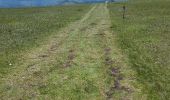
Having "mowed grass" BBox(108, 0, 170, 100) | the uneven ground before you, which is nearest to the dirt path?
the uneven ground

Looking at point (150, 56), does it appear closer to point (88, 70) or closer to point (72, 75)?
point (88, 70)

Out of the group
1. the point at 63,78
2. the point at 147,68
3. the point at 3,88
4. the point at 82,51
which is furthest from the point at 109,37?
the point at 3,88

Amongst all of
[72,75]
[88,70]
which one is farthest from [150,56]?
[72,75]

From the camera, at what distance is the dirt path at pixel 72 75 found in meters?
16.8

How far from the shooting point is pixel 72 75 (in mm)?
19891

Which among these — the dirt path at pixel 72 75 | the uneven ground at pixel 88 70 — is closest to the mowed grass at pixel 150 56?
the uneven ground at pixel 88 70

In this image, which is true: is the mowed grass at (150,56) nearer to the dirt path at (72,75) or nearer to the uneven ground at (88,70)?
the uneven ground at (88,70)

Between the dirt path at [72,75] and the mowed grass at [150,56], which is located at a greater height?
the dirt path at [72,75]

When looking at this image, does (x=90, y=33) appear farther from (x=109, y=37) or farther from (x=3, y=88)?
(x=3, y=88)

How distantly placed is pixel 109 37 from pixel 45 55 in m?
10.1

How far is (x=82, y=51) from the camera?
1045 inches

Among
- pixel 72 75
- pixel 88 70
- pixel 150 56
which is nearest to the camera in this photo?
pixel 72 75

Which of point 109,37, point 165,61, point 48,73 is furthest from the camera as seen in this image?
point 109,37

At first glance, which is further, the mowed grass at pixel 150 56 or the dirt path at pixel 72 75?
the mowed grass at pixel 150 56
